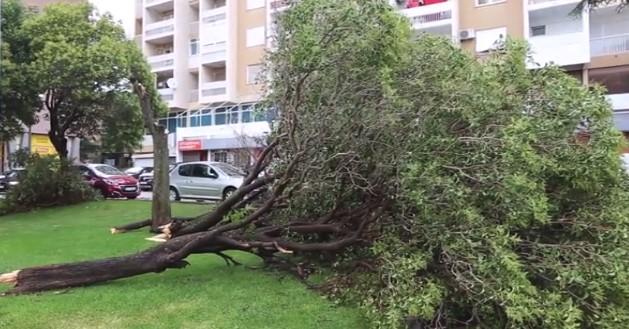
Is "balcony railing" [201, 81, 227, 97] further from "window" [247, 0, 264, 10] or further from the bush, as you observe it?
the bush

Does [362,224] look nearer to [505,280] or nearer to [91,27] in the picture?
[505,280]

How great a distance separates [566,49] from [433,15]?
699 cm

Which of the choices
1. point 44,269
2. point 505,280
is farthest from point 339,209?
point 44,269

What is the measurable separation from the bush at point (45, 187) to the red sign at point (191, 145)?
Result: 18.9 m

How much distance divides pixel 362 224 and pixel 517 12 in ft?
81.6

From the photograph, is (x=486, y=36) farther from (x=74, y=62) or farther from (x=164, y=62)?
(x=164, y=62)

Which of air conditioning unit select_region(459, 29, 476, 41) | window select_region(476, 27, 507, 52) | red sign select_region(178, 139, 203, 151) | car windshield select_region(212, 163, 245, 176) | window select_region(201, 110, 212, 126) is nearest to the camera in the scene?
car windshield select_region(212, 163, 245, 176)

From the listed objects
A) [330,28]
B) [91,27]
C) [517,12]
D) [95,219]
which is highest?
[517,12]

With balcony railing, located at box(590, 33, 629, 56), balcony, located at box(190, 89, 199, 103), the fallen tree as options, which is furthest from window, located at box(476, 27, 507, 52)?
the fallen tree

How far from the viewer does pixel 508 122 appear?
6.10 metres

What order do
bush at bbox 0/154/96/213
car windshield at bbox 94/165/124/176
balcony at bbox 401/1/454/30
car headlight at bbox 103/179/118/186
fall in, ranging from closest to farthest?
bush at bbox 0/154/96/213 < car headlight at bbox 103/179/118/186 < car windshield at bbox 94/165/124/176 < balcony at bbox 401/1/454/30

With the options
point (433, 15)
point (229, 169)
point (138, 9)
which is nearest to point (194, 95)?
point (138, 9)

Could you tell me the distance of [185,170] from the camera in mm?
20000

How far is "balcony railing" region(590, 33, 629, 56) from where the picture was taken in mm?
25469
